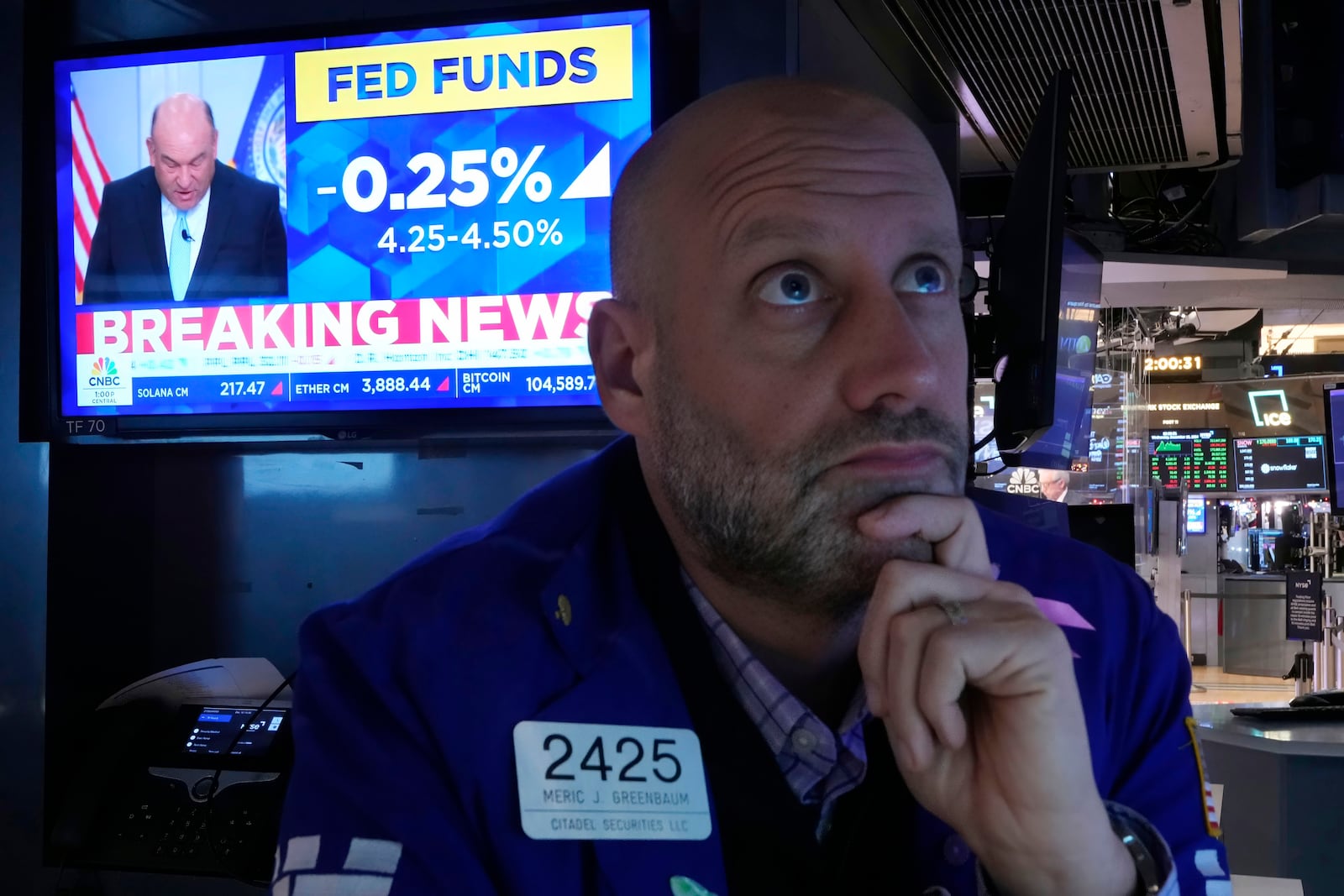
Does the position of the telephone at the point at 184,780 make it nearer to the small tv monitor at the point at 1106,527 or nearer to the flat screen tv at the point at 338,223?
the flat screen tv at the point at 338,223

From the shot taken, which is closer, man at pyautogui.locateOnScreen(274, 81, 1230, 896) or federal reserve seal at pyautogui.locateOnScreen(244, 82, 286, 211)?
man at pyautogui.locateOnScreen(274, 81, 1230, 896)

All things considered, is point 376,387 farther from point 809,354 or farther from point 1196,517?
point 1196,517

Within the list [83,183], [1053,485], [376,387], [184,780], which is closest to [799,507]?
[376,387]

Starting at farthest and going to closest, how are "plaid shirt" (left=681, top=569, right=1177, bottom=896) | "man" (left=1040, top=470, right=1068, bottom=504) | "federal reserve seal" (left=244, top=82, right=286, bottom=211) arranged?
"man" (left=1040, top=470, right=1068, bottom=504), "federal reserve seal" (left=244, top=82, right=286, bottom=211), "plaid shirt" (left=681, top=569, right=1177, bottom=896)

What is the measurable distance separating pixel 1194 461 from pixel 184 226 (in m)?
11.1

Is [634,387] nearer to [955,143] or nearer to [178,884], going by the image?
[178,884]

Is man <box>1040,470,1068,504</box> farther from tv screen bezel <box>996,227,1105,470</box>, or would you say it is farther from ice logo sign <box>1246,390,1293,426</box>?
ice logo sign <box>1246,390,1293,426</box>

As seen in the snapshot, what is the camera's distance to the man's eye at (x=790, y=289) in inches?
44.7

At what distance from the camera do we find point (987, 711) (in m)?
1.03

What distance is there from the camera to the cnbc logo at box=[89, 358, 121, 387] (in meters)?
2.17

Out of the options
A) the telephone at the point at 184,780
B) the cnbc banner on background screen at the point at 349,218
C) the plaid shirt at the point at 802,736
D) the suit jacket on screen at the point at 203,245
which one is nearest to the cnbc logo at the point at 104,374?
the cnbc banner on background screen at the point at 349,218

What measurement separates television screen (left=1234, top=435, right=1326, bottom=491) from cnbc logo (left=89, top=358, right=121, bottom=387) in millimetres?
9183

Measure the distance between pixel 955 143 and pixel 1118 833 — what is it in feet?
8.91

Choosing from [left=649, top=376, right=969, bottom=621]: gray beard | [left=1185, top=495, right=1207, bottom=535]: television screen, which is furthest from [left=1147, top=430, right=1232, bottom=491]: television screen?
[left=649, top=376, right=969, bottom=621]: gray beard
